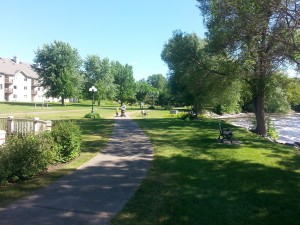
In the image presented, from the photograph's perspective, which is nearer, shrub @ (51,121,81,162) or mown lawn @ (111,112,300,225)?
mown lawn @ (111,112,300,225)

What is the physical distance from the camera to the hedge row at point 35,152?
7.87 metres

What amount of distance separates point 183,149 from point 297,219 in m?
7.24

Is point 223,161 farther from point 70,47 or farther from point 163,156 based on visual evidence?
point 70,47

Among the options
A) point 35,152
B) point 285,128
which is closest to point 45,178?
point 35,152

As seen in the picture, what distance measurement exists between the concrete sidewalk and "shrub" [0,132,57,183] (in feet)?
2.86

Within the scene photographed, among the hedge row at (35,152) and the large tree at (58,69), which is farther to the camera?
the large tree at (58,69)

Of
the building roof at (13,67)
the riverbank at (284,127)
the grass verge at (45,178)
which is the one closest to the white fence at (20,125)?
the grass verge at (45,178)

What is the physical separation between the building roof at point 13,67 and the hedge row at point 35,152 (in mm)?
79198

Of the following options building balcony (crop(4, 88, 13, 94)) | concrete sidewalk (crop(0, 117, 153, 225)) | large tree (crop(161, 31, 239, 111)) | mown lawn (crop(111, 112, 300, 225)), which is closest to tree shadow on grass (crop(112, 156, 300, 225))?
mown lawn (crop(111, 112, 300, 225))

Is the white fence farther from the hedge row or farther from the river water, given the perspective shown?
the river water

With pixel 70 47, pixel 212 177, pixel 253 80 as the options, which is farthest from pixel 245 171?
pixel 70 47

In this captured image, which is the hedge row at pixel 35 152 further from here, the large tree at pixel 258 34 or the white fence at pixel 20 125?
the large tree at pixel 258 34

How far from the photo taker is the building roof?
8275 centimetres

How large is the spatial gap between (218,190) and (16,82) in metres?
87.0
